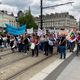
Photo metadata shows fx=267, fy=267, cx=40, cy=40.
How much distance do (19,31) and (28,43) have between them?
2.59 m

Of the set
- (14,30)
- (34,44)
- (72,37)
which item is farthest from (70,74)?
(14,30)

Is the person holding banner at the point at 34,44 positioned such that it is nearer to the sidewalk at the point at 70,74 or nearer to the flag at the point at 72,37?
the flag at the point at 72,37

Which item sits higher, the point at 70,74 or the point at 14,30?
the point at 14,30

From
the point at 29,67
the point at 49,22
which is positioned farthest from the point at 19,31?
the point at 49,22

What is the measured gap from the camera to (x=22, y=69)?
42.7ft

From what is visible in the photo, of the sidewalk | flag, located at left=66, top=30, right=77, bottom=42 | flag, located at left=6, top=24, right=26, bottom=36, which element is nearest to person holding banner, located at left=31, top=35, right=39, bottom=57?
flag, located at left=6, top=24, right=26, bottom=36

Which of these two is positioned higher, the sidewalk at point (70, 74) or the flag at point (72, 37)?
the flag at point (72, 37)

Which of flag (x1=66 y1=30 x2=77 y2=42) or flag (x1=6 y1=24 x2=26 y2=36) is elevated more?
flag (x1=6 y1=24 x2=26 y2=36)

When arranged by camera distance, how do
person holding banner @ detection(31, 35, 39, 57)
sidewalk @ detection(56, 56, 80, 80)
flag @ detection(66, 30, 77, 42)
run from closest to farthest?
sidewalk @ detection(56, 56, 80, 80), person holding banner @ detection(31, 35, 39, 57), flag @ detection(66, 30, 77, 42)

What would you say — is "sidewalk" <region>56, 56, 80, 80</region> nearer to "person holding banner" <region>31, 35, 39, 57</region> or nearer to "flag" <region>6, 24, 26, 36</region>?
"person holding banner" <region>31, 35, 39, 57</region>

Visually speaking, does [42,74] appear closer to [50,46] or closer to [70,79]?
[70,79]

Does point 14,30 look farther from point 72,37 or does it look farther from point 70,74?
point 70,74

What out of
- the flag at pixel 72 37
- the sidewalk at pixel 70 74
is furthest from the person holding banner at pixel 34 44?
the sidewalk at pixel 70 74

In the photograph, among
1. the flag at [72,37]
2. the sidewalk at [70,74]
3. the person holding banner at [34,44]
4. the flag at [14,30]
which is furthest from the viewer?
the flag at [14,30]
